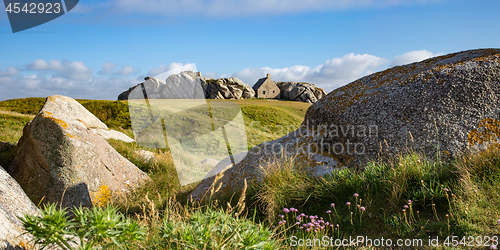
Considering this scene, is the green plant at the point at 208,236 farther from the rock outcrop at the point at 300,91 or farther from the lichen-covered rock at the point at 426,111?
the rock outcrop at the point at 300,91

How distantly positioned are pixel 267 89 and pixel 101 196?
55.0 meters

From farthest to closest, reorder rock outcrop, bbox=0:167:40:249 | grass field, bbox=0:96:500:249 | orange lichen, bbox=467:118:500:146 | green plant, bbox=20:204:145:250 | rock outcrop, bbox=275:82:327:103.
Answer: rock outcrop, bbox=275:82:327:103, orange lichen, bbox=467:118:500:146, grass field, bbox=0:96:500:249, rock outcrop, bbox=0:167:40:249, green plant, bbox=20:204:145:250

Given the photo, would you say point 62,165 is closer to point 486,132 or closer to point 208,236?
point 208,236

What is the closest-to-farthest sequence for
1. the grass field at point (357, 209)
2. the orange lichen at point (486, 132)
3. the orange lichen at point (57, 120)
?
the grass field at point (357, 209)
the orange lichen at point (486, 132)
the orange lichen at point (57, 120)

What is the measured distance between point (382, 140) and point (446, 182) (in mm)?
1292

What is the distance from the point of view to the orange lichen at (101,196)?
725cm

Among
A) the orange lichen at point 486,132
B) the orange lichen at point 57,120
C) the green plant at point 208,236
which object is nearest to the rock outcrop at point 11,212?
the green plant at point 208,236

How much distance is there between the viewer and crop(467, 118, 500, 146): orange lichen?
483 centimetres

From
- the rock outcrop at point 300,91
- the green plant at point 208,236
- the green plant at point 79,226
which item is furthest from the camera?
the rock outcrop at point 300,91

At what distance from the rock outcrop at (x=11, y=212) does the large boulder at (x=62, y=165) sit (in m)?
2.42

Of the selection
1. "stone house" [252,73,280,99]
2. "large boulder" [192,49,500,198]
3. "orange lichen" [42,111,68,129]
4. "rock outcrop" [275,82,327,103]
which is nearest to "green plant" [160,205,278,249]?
"large boulder" [192,49,500,198]

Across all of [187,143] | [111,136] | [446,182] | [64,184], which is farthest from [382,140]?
[187,143]

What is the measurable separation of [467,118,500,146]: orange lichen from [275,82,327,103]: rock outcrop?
55.7m

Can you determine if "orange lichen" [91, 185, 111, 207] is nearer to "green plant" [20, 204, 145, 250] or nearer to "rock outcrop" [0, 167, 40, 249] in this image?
"rock outcrop" [0, 167, 40, 249]
